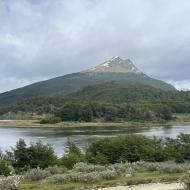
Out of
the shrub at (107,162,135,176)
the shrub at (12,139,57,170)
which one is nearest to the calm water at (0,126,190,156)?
the shrub at (12,139,57,170)

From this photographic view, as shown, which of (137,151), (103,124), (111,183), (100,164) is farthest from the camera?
(103,124)

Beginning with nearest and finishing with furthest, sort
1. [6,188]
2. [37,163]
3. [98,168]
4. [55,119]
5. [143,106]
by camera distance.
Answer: [6,188] < [98,168] < [37,163] < [55,119] < [143,106]

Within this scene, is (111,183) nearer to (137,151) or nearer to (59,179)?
(59,179)

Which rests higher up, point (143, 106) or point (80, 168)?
point (143, 106)

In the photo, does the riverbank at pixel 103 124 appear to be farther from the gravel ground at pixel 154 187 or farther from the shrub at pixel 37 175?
the gravel ground at pixel 154 187

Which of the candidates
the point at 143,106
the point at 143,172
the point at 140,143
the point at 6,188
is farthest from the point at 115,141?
the point at 143,106

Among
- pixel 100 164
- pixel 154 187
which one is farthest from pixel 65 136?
pixel 154 187

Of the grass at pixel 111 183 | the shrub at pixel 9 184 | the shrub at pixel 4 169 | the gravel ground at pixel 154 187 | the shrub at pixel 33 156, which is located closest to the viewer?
the shrub at pixel 9 184

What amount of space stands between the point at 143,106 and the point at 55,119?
131 ft

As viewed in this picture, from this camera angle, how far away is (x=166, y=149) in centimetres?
4144

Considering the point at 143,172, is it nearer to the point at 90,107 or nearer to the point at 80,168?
the point at 80,168

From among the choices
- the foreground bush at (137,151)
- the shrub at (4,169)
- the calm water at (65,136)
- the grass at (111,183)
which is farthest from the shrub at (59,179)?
the calm water at (65,136)

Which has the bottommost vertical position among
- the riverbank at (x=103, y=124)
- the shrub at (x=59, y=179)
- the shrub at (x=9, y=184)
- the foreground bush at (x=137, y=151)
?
the shrub at (x=59, y=179)

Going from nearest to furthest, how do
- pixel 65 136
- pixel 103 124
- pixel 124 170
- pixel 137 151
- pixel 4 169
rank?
pixel 124 170, pixel 4 169, pixel 137 151, pixel 65 136, pixel 103 124
